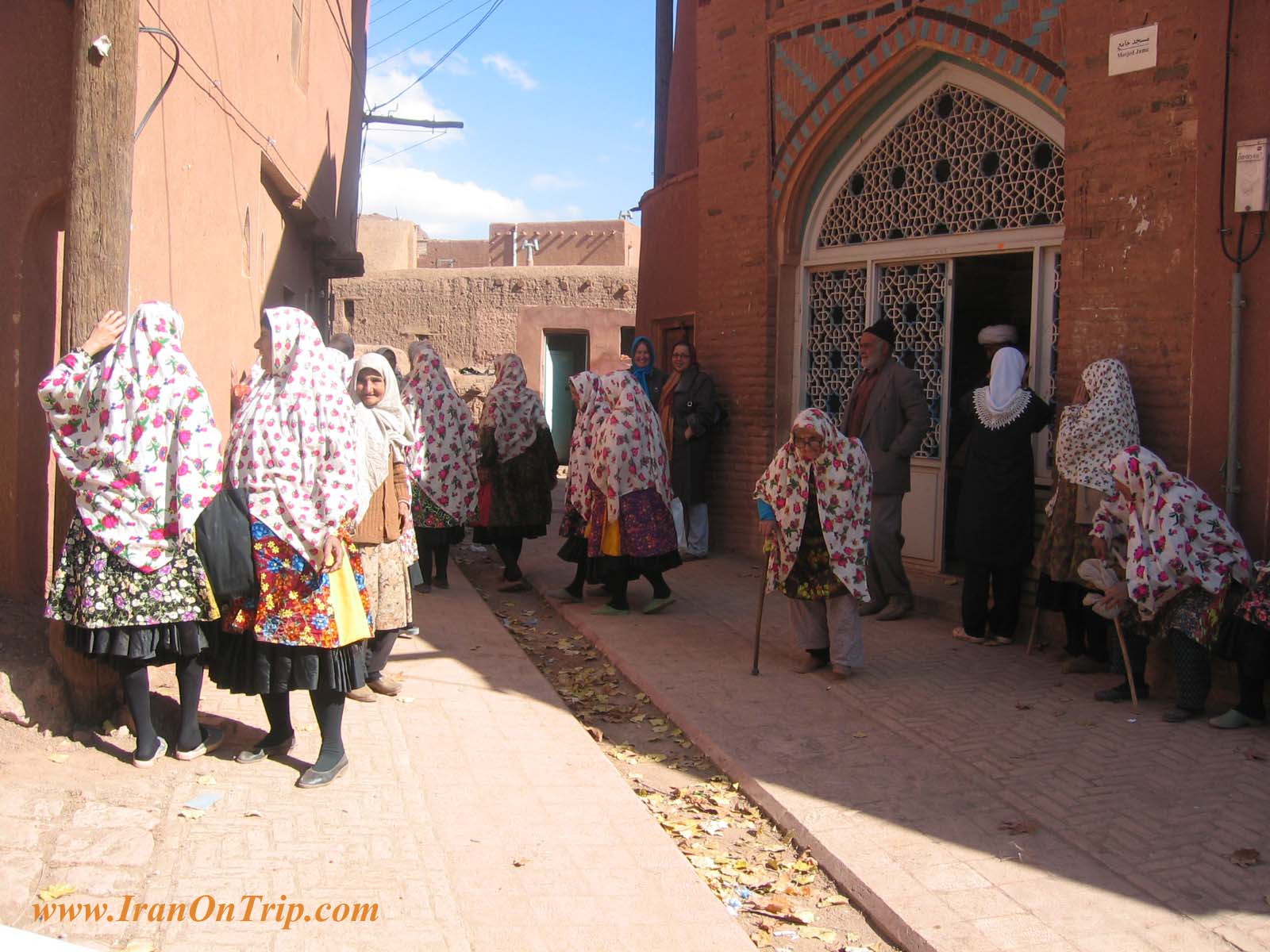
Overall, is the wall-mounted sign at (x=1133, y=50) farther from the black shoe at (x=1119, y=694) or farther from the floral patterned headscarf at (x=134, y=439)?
the floral patterned headscarf at (x=134, y=439)

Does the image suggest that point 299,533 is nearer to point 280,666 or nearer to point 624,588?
point 280,666

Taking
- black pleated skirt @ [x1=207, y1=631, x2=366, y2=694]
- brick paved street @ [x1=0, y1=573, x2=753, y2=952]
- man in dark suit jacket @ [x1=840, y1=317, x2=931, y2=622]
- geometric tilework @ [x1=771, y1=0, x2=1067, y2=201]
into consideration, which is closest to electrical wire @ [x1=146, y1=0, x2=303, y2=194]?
black pleated skirt @ [x1=207, y1=631, x2=366, y2=694]

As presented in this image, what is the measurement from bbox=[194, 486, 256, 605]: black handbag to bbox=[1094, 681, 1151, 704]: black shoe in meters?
4.08

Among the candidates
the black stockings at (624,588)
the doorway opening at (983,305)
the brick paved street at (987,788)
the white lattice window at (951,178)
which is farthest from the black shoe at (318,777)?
the doorway opening at (983,305)

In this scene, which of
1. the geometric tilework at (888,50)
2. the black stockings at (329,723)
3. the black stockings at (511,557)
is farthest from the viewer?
the black stockings at (511,557)

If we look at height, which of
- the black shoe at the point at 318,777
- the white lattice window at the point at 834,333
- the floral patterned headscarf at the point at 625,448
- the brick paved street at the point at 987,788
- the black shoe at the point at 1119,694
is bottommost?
the brick paved street at the point at 987,788

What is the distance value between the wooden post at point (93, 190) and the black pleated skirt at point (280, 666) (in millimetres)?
668

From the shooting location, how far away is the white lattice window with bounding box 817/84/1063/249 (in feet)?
24.5

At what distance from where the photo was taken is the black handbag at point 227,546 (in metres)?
4.19

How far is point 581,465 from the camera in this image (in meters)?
7.84

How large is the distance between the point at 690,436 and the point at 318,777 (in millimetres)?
5648

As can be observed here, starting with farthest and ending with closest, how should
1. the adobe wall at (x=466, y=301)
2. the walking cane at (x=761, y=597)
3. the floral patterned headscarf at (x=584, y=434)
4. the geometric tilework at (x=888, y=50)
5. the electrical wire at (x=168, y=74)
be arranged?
the adobe wall at (x=466, y=301) < the floral patterned headscarf at (x=584, y=434) < the geometric tilework at (x=888, y=50) < the walking cane at (x=761, y=597) < the electrical wire at (x=168, y=74)

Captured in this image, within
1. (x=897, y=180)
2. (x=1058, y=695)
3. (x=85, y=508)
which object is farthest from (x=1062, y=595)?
(x=85, y=508)

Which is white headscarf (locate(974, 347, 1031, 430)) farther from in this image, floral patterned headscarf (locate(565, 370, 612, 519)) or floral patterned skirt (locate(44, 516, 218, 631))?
floral patterned skirt (locate(44, 516, 218, 631))
